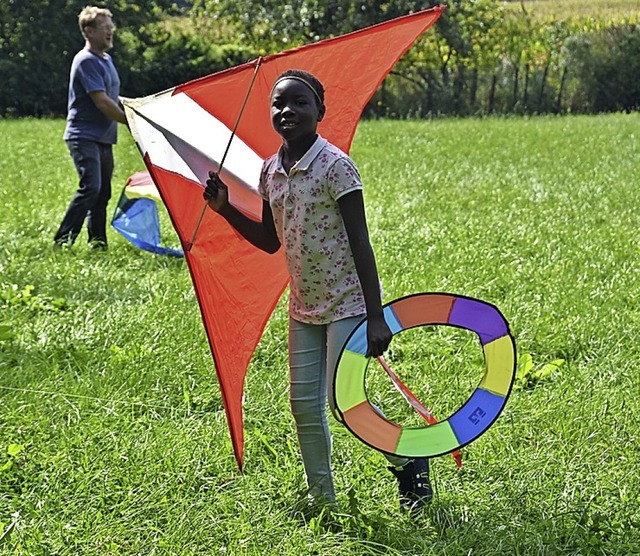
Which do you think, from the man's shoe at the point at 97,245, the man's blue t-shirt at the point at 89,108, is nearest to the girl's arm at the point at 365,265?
the man's blue t-shirt at the point at 89,108

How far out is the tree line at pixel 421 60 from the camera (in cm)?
2267

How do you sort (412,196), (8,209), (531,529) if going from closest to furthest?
(531,529) < (8,209) < (412,196)

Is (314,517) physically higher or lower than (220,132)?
lower


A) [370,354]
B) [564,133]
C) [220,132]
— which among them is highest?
[220,132]

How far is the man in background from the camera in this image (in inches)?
221

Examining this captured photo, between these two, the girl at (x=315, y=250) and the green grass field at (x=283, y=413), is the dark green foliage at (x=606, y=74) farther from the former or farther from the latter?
the girl at (x=315, y=250)

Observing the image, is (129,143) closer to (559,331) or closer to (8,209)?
(8,209)

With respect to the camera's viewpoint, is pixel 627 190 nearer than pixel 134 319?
No

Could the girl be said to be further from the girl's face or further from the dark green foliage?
the dark green foliage

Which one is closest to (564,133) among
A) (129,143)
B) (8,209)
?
(129,143)

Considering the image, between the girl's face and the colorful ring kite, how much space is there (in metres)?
0.56

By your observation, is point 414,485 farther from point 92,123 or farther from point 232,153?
point 92,123

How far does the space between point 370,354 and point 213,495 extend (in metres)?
0.83

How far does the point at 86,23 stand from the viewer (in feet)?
18.4
